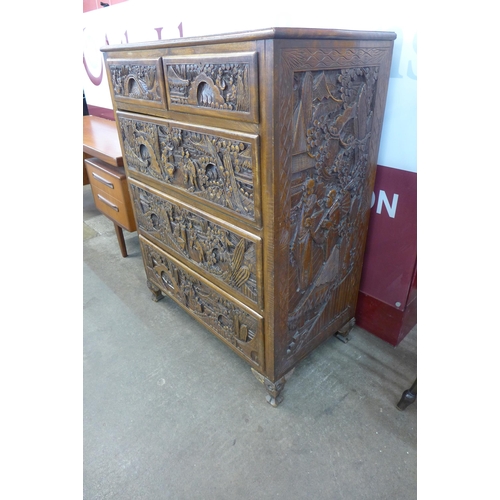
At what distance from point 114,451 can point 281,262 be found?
0.84 metres

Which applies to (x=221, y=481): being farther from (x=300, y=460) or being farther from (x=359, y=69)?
(x=359, y=69)

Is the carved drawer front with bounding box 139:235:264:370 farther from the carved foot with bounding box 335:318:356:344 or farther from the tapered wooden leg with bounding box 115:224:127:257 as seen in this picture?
the tapered wooden leg with bounding box 115:224:127:257

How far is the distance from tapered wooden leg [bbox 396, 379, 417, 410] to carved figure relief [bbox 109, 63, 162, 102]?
1239 millimetres

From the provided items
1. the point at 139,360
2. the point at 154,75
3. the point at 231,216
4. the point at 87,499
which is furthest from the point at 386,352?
the point at 154,75

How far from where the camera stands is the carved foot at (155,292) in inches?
70.7

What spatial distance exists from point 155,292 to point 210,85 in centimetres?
116

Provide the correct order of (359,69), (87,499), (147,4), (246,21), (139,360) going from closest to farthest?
(359,69) → (87,499) → (246,21) → (139,360) → (147,4)

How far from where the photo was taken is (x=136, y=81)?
1.18 metres

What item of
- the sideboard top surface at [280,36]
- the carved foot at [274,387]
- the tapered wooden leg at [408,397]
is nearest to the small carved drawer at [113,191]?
the sideboard top surface at [280,36]

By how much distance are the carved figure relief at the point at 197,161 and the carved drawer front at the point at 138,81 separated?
76 mm

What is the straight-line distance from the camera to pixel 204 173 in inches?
42.5

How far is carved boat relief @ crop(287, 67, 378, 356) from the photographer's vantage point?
883mm

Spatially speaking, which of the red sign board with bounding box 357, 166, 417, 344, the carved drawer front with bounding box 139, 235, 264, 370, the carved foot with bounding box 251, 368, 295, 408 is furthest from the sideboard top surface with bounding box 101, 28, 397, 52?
the carved foot with bounding box 251, 368, 295, 408

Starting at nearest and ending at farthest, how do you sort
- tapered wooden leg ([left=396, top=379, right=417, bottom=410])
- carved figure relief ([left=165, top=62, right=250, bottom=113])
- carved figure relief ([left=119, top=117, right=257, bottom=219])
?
carved figure relief ([left=165, top=62, right=250, bottom=113]) → carved figure relief ([left=119, top=117, right=257, bottom=219]) → tapered wooden leg ([left=396, top=379, right=417, bottom=410])
